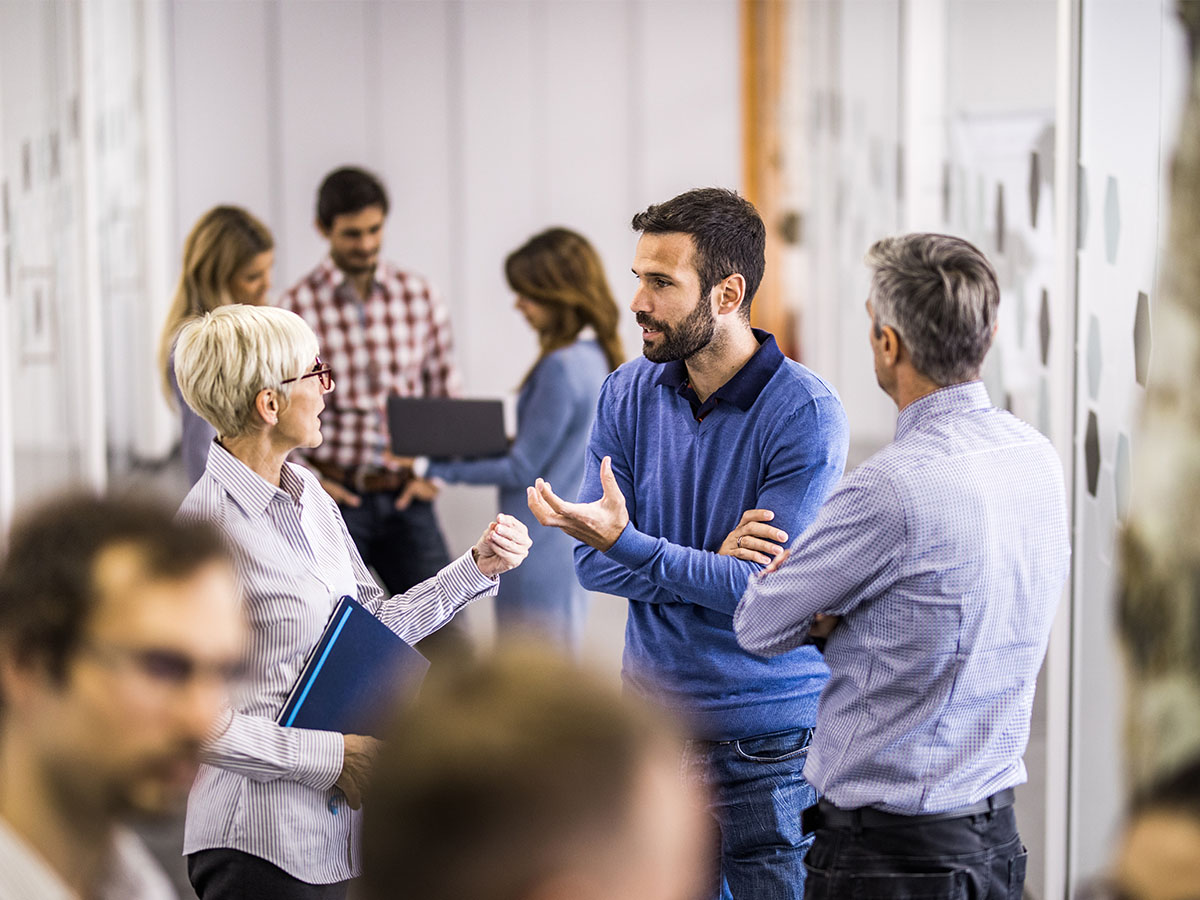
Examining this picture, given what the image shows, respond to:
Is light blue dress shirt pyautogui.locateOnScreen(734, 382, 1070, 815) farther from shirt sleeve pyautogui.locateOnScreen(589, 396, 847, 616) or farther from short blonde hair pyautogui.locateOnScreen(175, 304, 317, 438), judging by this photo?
short blonde hair pyautogui.locateOnScreen(175, 304, 317, 438)

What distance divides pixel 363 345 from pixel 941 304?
3326 mm

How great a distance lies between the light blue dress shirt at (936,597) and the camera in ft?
5.29

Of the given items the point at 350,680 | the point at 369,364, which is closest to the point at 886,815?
the point at 350,680

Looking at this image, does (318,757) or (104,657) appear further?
(318,757)

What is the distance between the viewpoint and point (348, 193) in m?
4.46

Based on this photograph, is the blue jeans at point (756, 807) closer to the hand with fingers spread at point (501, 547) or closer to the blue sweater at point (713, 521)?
the blue sweater at point (713, 521)

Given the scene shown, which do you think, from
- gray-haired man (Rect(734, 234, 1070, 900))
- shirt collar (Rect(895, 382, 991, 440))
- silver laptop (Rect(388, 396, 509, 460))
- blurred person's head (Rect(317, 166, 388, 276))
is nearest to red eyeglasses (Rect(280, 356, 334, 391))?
gray-haired man (Rect(734, 234, 1070, 900))

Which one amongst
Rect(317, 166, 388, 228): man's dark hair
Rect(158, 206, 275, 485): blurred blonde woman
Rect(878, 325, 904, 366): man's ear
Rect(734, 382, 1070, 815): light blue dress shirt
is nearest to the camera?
Rect(734, 382, 1070, 815): light blue dress shirt

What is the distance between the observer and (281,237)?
7102mm

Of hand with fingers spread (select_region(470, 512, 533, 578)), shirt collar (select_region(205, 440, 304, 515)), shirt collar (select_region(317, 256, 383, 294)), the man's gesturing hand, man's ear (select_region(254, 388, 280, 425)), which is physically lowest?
the man's gesturing hand

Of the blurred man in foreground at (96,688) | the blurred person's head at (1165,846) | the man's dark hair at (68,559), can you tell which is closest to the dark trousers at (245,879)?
the blurred man in foreground at (96,688)

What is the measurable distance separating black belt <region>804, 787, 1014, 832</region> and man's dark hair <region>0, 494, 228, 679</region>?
1037mm

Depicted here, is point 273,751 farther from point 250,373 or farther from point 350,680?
point 250,373

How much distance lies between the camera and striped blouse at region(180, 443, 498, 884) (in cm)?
174
